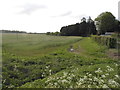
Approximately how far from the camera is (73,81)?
1140 centimetres

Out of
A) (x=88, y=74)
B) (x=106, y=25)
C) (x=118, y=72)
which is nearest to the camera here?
(x=88, y=74)

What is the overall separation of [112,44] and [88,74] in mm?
18956

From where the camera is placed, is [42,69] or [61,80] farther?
[42,69]

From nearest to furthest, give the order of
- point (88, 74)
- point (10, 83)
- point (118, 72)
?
point (10, 83) < point (88, 74) < point (118, 72)

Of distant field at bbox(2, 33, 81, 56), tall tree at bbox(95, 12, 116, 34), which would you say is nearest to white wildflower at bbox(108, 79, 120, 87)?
distant field at bbox(2, 33, 81, 56)

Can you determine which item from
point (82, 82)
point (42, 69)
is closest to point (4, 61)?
point (42, 69)

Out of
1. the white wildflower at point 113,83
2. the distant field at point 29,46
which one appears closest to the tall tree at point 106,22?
the distant field at point 29,46

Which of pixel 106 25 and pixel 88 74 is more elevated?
pixel 106 25

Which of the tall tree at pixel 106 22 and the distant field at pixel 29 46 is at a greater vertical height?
the tall tree at pixel 106 22

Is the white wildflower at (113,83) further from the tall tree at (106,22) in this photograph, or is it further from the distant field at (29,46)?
the tall tree at (106,22)

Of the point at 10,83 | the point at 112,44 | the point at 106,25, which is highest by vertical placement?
the point at 106,25

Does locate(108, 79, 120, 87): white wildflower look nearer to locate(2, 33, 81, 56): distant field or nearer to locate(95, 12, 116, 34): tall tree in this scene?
locate(2, 33, 81, 56): distant field

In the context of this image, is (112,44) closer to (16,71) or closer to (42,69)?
(42,69)

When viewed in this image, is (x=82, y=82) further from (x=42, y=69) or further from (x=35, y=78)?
(x=42, y=69)
